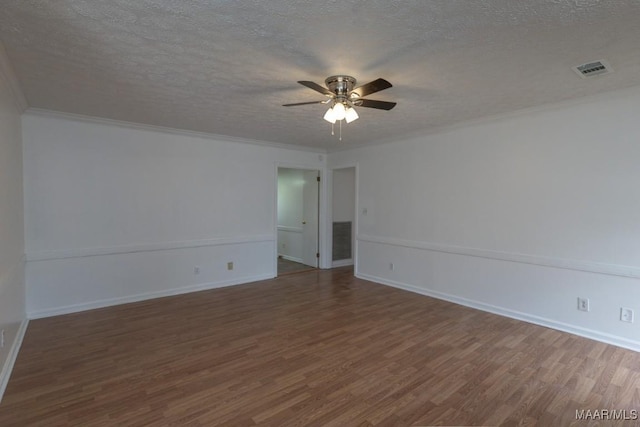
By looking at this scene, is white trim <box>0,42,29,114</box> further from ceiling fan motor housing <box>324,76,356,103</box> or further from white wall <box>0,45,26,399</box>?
ceiling fan motor housing <box>324,76,356,103</box>

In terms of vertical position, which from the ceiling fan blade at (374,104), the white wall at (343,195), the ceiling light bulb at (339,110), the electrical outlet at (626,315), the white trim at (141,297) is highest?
the ceiling fan blade at (374,104)

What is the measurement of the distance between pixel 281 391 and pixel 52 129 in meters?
3.98

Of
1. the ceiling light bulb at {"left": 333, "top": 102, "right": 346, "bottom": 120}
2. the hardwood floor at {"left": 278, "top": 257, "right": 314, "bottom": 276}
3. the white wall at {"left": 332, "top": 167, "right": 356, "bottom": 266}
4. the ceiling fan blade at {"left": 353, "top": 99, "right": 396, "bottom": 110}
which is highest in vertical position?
the ceiling fan blade at {"left": 353, "top": 99, "right": 396, "bottom": 110}

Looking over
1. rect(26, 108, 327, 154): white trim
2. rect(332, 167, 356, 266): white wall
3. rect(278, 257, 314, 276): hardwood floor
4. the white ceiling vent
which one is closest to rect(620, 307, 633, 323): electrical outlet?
the white ceiling vent

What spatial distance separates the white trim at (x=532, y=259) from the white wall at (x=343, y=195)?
5.61 ft

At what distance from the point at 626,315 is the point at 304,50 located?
3.80 m

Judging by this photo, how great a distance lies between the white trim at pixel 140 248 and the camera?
3.72 meters

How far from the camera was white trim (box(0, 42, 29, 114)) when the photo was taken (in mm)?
2244

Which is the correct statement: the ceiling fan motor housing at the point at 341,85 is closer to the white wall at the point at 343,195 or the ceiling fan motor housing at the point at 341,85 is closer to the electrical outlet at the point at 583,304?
the electrical outlet at the point at 583,304

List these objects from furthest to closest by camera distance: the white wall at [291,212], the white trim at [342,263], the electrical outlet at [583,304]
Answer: the white wall at [291,212]
the white trim at [342,263]
the electrical outlet at [583,304]

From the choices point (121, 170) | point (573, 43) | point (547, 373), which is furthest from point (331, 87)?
point (121, 170)

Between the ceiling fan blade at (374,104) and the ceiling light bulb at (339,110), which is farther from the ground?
the ceiling fan blade at (374,104)

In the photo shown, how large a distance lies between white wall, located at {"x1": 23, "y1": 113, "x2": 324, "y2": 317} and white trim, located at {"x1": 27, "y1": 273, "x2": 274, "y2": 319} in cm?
1

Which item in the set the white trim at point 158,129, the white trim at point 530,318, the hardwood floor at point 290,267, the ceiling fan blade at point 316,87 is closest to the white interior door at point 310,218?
the hardwood floor at point 290,267
